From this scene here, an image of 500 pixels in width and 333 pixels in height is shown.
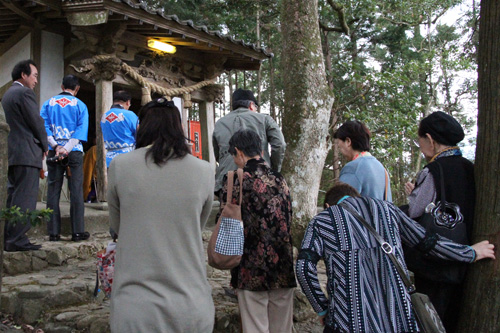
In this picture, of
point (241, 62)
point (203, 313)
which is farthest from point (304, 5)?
point (203, 313)

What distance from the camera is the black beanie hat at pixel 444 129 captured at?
258 centimetres

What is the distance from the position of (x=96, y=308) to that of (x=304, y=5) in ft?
14.9

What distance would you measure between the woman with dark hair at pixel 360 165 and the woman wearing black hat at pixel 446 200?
59 centimetres

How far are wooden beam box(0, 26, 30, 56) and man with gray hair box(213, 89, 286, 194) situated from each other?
17.6 ft

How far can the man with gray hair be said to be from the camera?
3.96 metres

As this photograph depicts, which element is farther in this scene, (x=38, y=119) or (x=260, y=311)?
(x=38, y=119)

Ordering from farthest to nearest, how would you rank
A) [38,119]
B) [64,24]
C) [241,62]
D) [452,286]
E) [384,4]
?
[384,4], [241,62], [64,24], [38,119], [452,286]

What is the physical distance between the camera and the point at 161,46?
786 centimetres

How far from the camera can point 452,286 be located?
100 inches

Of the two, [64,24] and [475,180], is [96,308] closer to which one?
[475,180]

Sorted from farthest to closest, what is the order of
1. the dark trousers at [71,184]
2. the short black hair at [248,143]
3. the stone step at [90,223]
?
the stone step at [90,223]
the dark trousers at [71,184]
the short black hair at [248,143]

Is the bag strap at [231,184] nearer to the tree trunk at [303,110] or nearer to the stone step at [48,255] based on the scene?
the tree trunk at [303,110]

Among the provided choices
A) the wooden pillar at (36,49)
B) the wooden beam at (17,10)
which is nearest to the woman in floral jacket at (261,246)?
the wooden beam at (17,10)

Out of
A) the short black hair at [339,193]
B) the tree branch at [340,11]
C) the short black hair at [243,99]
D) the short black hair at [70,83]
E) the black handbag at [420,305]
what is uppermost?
the tree branch at [340,11]
